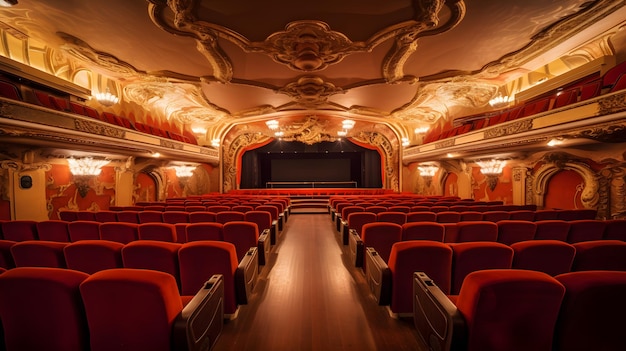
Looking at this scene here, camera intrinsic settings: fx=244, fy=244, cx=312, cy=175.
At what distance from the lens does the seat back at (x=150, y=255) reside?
1.97 m

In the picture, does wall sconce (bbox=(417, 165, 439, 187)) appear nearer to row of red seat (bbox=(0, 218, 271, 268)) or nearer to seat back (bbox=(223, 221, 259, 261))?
row of red seat (bbox=(0, 218, 271, 268))

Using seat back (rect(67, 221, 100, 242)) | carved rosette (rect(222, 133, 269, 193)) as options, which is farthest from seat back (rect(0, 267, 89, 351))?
carved rosette (rect(222, 133, 269, 193))

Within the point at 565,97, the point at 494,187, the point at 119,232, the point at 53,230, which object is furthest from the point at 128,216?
the point at 494,187

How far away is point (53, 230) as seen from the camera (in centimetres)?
334

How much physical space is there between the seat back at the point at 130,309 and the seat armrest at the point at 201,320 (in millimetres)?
55

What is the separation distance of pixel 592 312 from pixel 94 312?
8.14 ft

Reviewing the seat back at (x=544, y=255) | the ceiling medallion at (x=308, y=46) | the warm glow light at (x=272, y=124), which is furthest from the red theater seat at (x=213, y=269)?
the warm glow light at (x=272, y=124)

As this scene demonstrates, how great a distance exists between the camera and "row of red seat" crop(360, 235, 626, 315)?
1928mm

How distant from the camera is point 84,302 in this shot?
121 centimetres

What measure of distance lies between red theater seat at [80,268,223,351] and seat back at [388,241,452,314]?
59.3 inches

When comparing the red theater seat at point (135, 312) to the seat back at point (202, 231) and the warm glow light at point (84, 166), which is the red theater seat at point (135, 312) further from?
the warm glow light at point (84, 166)

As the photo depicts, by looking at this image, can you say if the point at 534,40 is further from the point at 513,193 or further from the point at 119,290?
the point at 119,290

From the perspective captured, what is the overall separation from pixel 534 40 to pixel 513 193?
15.2 ft

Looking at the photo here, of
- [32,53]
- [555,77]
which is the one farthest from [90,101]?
[555,77]
